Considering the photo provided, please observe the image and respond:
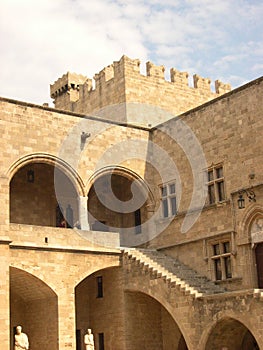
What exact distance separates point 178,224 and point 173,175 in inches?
78.4

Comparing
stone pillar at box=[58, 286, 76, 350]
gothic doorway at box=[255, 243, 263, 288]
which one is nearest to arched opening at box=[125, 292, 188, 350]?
stone pillar at box=[58, 286, 76, 350]

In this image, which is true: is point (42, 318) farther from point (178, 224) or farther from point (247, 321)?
point (247, 321)

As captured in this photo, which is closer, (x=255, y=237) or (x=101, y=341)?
(x=255, y=237)

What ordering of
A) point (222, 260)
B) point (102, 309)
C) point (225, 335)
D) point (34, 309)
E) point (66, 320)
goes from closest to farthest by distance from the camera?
1. point (225, 335)
2. point (66, 320)
3. point (222, 260)
4. point (34, 309)
5. point (102, 309)

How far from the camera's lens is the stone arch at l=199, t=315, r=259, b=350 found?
19220mm

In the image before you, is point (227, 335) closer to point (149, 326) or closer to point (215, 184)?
point (149, 326)

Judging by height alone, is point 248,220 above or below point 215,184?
below

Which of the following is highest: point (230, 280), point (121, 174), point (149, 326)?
point (121, 174)

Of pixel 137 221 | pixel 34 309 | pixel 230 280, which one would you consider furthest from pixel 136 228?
pixel 230 280

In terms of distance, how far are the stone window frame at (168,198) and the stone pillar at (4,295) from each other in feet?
23.0

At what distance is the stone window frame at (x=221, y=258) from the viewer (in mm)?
21938

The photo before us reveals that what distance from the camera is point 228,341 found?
19.9 m

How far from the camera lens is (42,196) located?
25781mm

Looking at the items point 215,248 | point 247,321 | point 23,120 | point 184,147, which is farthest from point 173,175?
point 247,321
